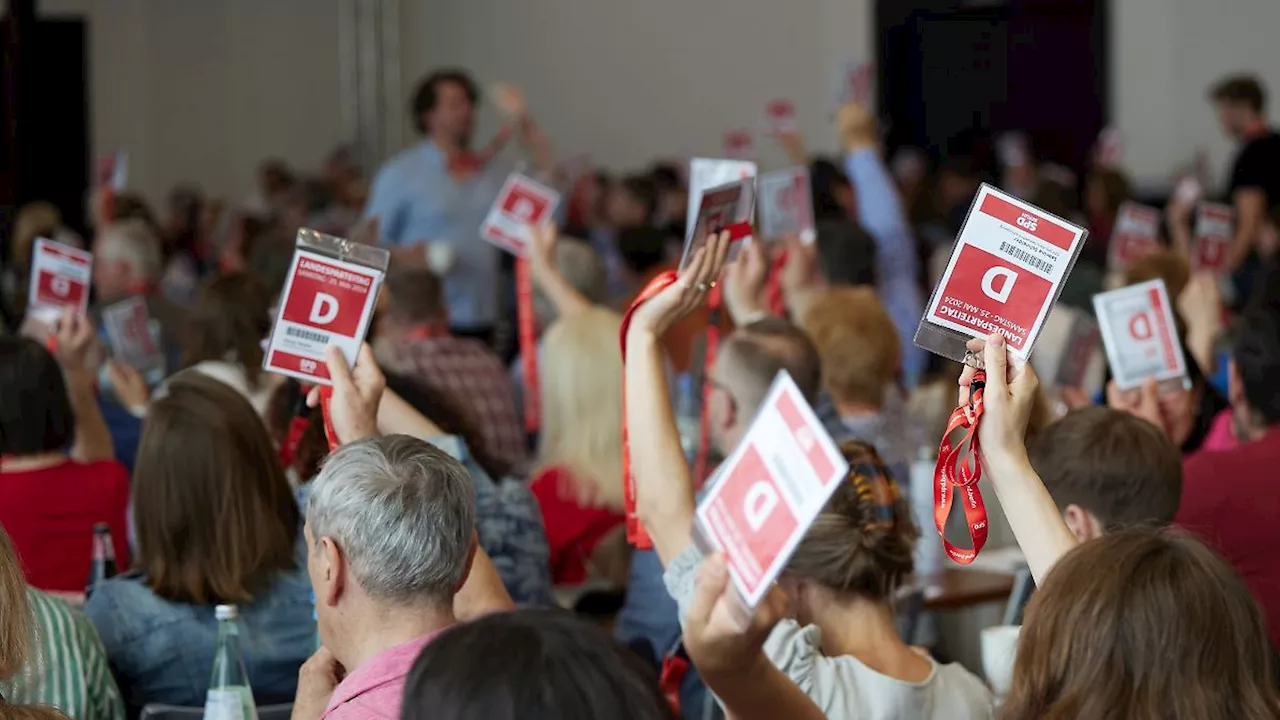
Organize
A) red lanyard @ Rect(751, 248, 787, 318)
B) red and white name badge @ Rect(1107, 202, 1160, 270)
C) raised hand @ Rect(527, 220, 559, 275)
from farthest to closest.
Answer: red and white name badge @ Rect(1107, 202, 1160, 270) → raised hand @ Rect(527, 220, 559, 275) → red lanyard @ Rect(751, 248, 787, 318)

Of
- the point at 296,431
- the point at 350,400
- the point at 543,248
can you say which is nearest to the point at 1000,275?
the point at 350,400

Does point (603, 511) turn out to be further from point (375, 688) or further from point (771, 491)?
point (771, 491)

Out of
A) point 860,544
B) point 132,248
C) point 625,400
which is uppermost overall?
point 625,400

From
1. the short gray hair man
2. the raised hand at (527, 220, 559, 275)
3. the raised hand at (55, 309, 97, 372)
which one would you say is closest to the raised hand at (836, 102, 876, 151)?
the raised hand at (527, 220, 559, 275)

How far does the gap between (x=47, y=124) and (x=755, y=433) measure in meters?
12.9

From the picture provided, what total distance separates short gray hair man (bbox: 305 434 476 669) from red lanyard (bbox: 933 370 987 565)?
1.93ft

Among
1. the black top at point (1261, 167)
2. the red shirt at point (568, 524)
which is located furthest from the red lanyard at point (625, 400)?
the black top at point (1261, 167)

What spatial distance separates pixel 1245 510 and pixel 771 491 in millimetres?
1970

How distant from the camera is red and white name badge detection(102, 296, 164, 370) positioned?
4887 mm

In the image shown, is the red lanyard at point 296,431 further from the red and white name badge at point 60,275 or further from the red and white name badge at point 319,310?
the red and white name badge at point 60,275

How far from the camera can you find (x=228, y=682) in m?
2.54

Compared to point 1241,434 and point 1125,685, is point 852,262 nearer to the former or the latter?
point 1241,434

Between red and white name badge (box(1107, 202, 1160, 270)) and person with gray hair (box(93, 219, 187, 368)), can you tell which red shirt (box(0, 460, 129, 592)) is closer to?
person with gray hair (box(93, 219, 187, 368))

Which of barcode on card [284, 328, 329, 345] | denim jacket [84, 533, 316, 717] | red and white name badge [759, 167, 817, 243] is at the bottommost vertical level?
denim jacket [84, 533, 316, 717]
